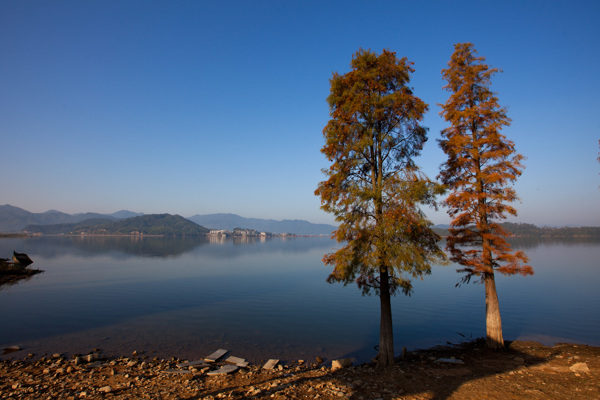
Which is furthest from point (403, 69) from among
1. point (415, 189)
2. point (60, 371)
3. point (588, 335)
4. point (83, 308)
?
point (83, 308)

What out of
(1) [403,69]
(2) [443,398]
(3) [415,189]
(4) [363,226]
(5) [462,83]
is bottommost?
(2) [443,398]

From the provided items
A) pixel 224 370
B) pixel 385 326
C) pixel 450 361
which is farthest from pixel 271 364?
pixel 450 361

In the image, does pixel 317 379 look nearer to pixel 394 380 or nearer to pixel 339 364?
pixel 339 364

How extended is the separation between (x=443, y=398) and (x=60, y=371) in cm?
1747

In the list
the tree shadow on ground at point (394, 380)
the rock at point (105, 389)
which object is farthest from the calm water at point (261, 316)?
the rock at point (105, 389)

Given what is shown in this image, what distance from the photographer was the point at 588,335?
24.6 m

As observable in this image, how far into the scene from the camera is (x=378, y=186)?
46.5ft

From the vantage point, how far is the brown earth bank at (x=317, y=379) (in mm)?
11102

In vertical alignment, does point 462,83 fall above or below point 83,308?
above

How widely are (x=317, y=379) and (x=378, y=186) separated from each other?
9.23 meters

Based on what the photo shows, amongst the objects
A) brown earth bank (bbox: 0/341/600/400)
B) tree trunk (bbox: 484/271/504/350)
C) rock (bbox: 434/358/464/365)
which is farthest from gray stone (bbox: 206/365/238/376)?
tree trunk (bbox: 484/271/504/350)

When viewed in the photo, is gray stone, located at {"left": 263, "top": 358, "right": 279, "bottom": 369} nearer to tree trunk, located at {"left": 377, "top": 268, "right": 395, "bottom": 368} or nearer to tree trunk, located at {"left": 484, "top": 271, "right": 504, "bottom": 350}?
tree trunk, located at {"left": 377, "top": 268, "right": 395, "bottom": 368}

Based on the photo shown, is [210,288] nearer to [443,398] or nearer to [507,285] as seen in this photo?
[443,398]

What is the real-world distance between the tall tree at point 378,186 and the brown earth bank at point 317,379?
2.95 metres
